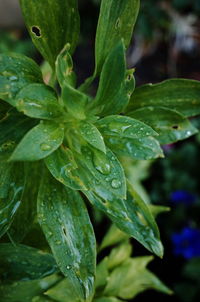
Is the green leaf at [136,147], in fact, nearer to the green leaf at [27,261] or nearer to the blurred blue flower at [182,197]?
the green leaf at [27,261]

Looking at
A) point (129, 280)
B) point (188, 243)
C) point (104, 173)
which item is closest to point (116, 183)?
point (104, 173)

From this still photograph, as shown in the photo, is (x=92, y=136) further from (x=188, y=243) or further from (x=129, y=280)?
(x=188, y=243)

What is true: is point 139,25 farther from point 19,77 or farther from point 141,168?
point 19,77

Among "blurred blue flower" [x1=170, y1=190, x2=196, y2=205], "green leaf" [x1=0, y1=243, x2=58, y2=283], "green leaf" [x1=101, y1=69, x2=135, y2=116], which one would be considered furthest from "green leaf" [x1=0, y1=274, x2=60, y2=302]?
"blurred blue flower" [x1=170, y1=190, x2=196, y2=205]

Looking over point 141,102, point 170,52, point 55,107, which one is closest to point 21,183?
point 55,107

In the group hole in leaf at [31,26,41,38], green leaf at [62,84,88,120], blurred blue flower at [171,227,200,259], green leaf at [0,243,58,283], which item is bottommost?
blurred blue flower at [171,227,200,259]

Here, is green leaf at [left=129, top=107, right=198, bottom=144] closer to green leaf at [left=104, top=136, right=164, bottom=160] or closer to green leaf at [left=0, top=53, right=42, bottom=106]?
green leaf at [left=104, top=136, right=164, bottom=160]
